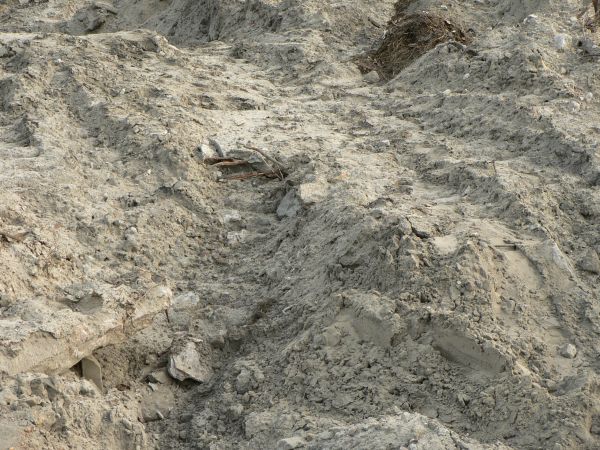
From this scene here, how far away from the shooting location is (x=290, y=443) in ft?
11.4

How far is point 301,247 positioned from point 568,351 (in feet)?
5.40

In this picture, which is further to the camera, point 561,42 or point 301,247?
point 561,42

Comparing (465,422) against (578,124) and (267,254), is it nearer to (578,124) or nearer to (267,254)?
(267,254)

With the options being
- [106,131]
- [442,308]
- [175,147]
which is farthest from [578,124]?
[106,131]

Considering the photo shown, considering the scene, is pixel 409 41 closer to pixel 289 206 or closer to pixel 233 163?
A: pixel 233 163

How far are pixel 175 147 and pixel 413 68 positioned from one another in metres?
2.58

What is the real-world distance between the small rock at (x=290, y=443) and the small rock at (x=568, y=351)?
1.34 m

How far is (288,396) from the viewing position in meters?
3.90

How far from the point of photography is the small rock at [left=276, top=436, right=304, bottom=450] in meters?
3.44

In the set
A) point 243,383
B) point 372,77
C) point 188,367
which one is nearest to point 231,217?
point 188,367

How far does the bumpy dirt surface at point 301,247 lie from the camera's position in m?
3.70

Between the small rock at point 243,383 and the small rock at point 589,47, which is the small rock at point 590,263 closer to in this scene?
the small rock at point 243,383

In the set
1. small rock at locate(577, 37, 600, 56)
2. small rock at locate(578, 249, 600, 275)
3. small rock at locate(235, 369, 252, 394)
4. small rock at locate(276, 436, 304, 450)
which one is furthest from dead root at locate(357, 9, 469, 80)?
small rock at locate(276, 436, 304, 450)

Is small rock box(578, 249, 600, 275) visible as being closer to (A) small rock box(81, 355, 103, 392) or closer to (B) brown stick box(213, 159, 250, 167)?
(B) brown stick box(213, 159, 250, 167)
